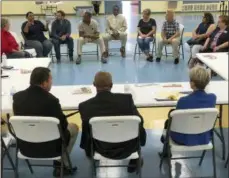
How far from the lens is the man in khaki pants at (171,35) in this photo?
6770 mm

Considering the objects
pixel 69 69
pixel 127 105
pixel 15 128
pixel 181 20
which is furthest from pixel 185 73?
pixel 181 20

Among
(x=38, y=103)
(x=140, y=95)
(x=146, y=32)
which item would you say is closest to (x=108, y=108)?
(x=38, y=103)

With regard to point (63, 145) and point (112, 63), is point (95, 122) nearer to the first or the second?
point (63, 145)

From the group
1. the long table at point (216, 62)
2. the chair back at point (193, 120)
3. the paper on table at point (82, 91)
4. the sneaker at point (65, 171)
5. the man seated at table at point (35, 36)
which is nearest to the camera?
the chair back at point (193, 120)

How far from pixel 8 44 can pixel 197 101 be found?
395cm

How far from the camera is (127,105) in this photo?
276 centimetres

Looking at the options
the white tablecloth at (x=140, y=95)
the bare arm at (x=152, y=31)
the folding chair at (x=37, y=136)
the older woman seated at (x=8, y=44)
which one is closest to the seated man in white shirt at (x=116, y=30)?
the bare arm at (x=152, y=31)

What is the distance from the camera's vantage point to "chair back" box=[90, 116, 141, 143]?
2.55 meters

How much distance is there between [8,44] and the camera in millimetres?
5898

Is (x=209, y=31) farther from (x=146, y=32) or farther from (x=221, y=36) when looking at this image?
(x=146, y=32)

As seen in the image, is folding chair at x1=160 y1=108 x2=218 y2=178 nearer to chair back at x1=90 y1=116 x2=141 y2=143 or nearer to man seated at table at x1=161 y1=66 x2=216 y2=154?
man seated at table at x1=161 y1=66 x2=216 y2=154

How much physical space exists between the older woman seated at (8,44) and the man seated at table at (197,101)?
375 centimetres

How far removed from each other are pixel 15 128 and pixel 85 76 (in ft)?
11.4

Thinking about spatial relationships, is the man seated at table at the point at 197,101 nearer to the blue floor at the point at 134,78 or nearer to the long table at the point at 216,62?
the blue floor at the point at 134,78
